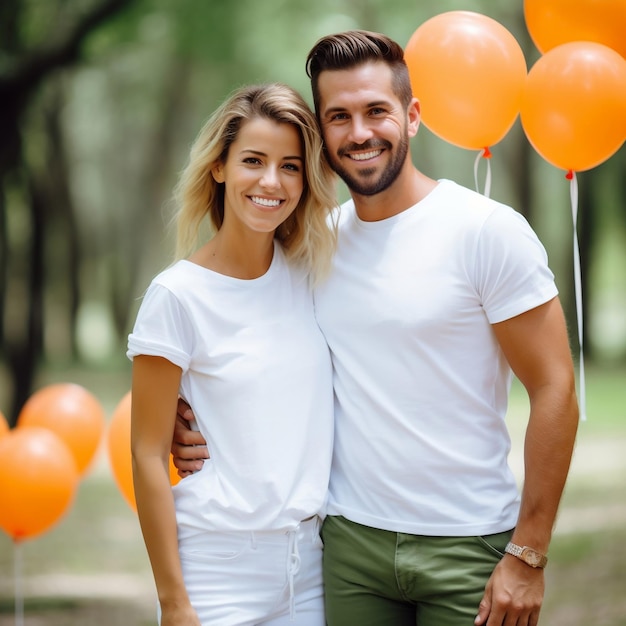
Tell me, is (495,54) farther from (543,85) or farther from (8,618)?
(8,618)

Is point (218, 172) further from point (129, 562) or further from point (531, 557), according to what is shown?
point (129, 562)

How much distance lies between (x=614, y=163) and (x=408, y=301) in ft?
41.1

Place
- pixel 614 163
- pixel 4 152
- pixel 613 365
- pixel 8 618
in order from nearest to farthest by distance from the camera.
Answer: pixel 8 618, pixel 4 152, pixel 614 163, pixel 613 365

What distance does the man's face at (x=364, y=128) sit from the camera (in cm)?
254

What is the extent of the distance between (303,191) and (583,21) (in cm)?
104

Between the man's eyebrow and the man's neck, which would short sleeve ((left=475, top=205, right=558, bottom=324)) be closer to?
the man's neck

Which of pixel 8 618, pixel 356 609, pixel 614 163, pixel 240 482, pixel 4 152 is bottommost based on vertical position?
pixel 8 618

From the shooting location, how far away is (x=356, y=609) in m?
2.43

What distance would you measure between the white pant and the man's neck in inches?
34.5

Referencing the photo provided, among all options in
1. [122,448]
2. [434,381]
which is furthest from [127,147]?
[434,381]

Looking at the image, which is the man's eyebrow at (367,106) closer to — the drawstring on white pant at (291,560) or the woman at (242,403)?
the woman at (242,403)

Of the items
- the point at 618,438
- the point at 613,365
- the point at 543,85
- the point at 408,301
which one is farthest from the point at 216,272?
the point at 613,365

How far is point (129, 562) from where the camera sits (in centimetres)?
679

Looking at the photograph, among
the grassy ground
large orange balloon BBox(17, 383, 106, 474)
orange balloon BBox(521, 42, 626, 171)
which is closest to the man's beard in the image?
orange balloon BBox(521, 42, 626, 171)
